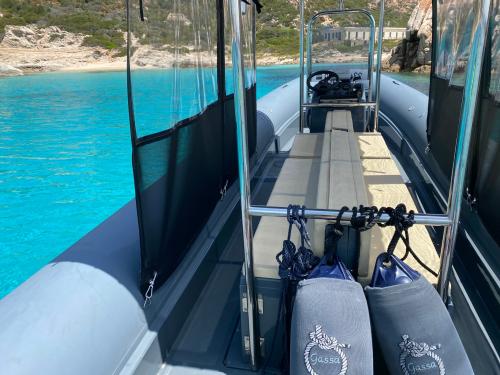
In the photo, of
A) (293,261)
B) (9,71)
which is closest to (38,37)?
(9,71)

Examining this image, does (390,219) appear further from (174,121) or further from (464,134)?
(174,121)

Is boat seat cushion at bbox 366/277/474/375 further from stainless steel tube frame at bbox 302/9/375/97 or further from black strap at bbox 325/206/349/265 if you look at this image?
stainless steel tube frame at bbox 302/9/375/97

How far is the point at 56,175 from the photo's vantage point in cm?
550

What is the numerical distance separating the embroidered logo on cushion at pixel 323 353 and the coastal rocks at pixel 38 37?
2915 centimetres

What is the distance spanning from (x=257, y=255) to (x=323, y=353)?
562 millimetres

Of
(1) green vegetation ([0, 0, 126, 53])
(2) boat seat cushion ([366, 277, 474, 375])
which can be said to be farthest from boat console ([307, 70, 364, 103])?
(1) green vegetation ([0, 0, 126, 53])

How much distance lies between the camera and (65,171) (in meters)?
5.62

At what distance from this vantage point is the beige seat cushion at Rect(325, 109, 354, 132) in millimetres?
2588

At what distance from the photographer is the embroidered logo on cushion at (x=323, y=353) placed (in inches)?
34.6

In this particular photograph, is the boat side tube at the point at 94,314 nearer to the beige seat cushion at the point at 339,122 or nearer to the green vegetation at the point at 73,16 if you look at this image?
the beige seat cushion at the point at 339,122

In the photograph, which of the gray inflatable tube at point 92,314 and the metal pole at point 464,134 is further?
the gray inflatable tube at point 92,314

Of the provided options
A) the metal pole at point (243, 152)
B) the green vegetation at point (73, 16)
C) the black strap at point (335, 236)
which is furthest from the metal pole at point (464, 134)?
the green vegetation at point (73, 16)

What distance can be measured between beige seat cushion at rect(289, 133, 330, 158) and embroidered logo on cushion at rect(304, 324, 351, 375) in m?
Answer: 1.54

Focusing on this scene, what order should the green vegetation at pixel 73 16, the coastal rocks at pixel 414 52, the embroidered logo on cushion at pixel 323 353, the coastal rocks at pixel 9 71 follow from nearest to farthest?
1. the embroidered logo on cushion at pixel 323 353
2. the coastal rocks at pixel 414 52
3. the coastal rocks at pixel 9 71
4. the green vegetation at pixel 73 16
